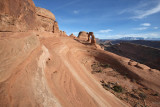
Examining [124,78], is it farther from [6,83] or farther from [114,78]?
[6,83]

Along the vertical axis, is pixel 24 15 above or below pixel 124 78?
above

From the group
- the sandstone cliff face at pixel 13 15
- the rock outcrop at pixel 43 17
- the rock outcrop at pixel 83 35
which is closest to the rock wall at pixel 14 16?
the sandstone cliff face at pixel 13 15

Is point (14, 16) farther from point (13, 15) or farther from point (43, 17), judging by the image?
point (43, 17)

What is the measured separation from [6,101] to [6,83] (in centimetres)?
56

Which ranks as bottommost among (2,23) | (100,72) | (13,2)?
(100,72)

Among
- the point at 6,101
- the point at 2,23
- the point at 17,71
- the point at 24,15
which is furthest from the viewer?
the point at 24,15

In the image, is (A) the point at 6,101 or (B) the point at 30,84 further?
(B) the point at 30,84

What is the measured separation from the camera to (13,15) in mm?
3816

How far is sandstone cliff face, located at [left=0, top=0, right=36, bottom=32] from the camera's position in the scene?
134 inches

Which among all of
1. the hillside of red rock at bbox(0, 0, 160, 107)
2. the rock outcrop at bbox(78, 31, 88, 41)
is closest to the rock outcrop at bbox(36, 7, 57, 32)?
the hillside of red rock at bbox(0, 0, 160, 107)

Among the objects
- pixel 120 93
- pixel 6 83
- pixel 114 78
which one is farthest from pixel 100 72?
pixel 6 83

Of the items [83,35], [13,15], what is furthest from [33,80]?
[83,35]

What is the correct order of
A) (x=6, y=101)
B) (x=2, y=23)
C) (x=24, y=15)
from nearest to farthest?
(x=6, y=101) < (x=2, y=23) < (x=24, y=15)

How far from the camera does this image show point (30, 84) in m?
2.53
